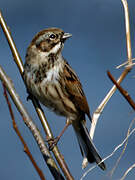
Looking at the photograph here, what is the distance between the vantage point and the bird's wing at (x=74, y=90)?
4.53 m

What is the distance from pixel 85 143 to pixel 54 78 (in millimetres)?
1070

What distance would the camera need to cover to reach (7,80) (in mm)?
2877

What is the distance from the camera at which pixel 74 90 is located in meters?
4.64

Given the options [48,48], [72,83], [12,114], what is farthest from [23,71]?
[12,114]

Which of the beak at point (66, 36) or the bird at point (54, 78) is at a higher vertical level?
the beak at point (66, 36)

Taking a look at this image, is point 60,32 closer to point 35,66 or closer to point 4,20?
point 35,66

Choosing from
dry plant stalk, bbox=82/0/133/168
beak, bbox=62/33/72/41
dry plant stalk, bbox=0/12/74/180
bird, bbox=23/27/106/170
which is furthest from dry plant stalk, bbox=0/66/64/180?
beak, bbox=62/33/72/41

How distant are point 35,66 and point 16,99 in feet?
4.90

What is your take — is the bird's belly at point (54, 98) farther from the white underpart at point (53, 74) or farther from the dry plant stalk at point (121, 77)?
the dry plant stalk at point (121, 77)

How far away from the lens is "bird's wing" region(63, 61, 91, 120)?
14.9ft

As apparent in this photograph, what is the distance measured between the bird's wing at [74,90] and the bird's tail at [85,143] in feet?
1.03

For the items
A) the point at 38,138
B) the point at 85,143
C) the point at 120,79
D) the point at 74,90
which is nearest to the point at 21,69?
the point at 74,90

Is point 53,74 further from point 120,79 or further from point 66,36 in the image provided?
point 120,79

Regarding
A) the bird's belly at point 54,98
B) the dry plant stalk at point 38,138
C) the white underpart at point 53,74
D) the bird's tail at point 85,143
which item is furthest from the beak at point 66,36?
the dry plant stalk at point 38,138
